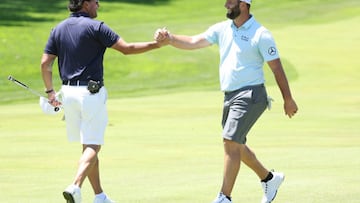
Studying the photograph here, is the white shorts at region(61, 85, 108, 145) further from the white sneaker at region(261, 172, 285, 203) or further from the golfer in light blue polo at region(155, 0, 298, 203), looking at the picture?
the white sneaker at region(261, 172, 285, 203)

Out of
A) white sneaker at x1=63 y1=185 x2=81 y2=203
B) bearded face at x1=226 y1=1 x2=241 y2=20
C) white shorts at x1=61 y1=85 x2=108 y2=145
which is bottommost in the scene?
white sneaker at x1=63 y1=185 x2=81 y2=203

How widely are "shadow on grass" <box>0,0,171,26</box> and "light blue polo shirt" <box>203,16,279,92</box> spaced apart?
27929 millimetres

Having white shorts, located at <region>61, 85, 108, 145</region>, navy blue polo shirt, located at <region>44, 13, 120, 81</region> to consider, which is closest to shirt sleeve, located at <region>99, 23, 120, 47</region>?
navy blue polo shirt, located at <region>44, 13, 120, 81</region>

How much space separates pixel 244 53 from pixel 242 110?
52cm

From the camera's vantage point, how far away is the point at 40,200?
1084cm

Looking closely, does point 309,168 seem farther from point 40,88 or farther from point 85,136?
point 40,88

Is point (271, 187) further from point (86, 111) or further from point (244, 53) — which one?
point (86, 111)

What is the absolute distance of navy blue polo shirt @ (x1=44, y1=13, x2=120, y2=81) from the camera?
33.4ft

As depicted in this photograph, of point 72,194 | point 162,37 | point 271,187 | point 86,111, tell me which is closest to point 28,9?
point 162,37

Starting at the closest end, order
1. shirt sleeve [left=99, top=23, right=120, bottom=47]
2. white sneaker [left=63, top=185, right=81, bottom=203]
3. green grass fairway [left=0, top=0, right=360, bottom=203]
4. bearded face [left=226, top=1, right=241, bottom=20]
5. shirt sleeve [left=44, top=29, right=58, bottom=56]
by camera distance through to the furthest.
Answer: white sneaker [left=63, top=185, right=81, bottom=203], shirt sleeve [left=99, top=23, right=120, bottom=47], bearded face [left=226, top=1, right=241, bottom=20], shirt sleeve [left=44, top=29, right=58, bottom=56], green grass fairway [left=0, top=0, right=360, bottom=203]

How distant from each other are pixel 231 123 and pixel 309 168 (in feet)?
9.95

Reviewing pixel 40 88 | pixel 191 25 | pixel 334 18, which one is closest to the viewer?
pixel 40 88

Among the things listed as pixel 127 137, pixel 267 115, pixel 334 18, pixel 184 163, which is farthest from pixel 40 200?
pixel 334 18

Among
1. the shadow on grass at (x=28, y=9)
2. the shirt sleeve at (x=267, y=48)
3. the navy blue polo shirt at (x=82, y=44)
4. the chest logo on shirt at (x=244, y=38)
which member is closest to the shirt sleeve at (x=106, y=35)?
the navy blue polo shirt at (x=82, y=44)
